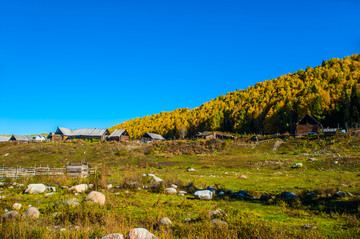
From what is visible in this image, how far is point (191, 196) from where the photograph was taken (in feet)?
50.0

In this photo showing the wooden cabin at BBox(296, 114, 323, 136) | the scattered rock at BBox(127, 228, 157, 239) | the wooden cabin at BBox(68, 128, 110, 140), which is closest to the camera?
the scattered rock at BBox(127, 228, 157, 239)

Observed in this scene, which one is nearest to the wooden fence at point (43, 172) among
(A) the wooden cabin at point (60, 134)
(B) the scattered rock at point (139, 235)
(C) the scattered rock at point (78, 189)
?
(C) the scattered rock at point (78, 189)

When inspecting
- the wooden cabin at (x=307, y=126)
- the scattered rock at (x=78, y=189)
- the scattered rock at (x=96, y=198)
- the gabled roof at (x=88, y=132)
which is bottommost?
the scattered rock at (x=78, y=189)

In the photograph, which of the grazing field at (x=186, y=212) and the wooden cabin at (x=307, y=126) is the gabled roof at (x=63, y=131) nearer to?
the grazing field at (x=186, y=212)

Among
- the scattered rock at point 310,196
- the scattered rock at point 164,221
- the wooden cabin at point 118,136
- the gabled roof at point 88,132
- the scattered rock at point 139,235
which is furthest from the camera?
the gabled roof at point 88,132

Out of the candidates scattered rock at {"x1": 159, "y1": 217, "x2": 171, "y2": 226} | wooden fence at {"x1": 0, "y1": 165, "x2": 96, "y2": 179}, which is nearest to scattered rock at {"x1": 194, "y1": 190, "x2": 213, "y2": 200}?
scattered rock at {"x1": 159, "y1": 217, "x2": 171, "y2": 226}

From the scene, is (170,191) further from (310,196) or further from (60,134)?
(60,134)

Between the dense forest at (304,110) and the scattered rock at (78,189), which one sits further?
the dense forest at (304,110)

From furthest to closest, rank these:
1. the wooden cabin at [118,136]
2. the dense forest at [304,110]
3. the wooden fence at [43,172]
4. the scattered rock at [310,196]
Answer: the wooden cabin at [118,136]
the dense forest at [304,110]
the wooden fence at [43,172]
the scattered rock at [310,196]

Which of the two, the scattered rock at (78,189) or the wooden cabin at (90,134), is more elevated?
the wooden cabin at (90,134)

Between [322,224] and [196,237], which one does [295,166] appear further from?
[196,237]

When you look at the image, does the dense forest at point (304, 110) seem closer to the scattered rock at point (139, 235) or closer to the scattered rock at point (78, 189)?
the scattered rock at point (78, 189)

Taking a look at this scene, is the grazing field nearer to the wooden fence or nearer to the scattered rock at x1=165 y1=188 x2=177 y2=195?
the scattered rock at x1=165 y1=188 x2=177 y2=195

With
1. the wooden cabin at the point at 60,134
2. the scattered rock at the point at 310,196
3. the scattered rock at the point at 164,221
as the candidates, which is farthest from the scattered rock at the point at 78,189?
the wooden cabin at the point at 60,134
